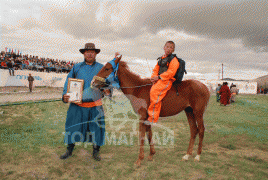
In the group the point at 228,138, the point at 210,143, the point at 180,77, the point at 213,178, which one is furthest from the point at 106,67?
the point at 228,138

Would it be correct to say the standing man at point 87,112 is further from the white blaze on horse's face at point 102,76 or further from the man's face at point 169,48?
the man's face at point 169,48

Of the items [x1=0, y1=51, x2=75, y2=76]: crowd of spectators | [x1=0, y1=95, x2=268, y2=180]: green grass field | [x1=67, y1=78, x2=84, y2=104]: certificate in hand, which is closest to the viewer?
[x1=0, y1=95, x2=268, y2=180]: green grass field

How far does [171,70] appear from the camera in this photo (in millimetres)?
3783

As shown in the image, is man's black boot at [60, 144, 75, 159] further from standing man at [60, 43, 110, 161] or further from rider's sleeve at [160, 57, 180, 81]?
rider's sleeve at [160, 57, 180, 81]

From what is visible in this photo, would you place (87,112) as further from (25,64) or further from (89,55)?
(25,64)

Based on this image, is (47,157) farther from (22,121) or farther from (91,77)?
(22,121)

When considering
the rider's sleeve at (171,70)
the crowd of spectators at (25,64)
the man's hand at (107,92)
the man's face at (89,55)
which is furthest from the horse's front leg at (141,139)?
the crowd of spectators at (25,64)

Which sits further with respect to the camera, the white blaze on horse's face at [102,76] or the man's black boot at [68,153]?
the man's black boot at [68,153]

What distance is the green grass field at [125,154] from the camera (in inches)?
135

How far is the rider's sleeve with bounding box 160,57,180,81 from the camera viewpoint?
12.4ft

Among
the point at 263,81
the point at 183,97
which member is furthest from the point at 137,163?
the point at 263,81

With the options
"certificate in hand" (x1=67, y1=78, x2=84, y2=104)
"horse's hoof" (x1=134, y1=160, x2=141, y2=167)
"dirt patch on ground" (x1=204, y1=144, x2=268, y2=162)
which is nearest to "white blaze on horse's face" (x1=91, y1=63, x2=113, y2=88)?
"certificate in hand" (x1=67, y1=78, x2=84, y2=104)

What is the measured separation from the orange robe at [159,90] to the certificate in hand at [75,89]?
155 centimetres

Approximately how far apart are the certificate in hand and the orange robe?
1.55 metres
